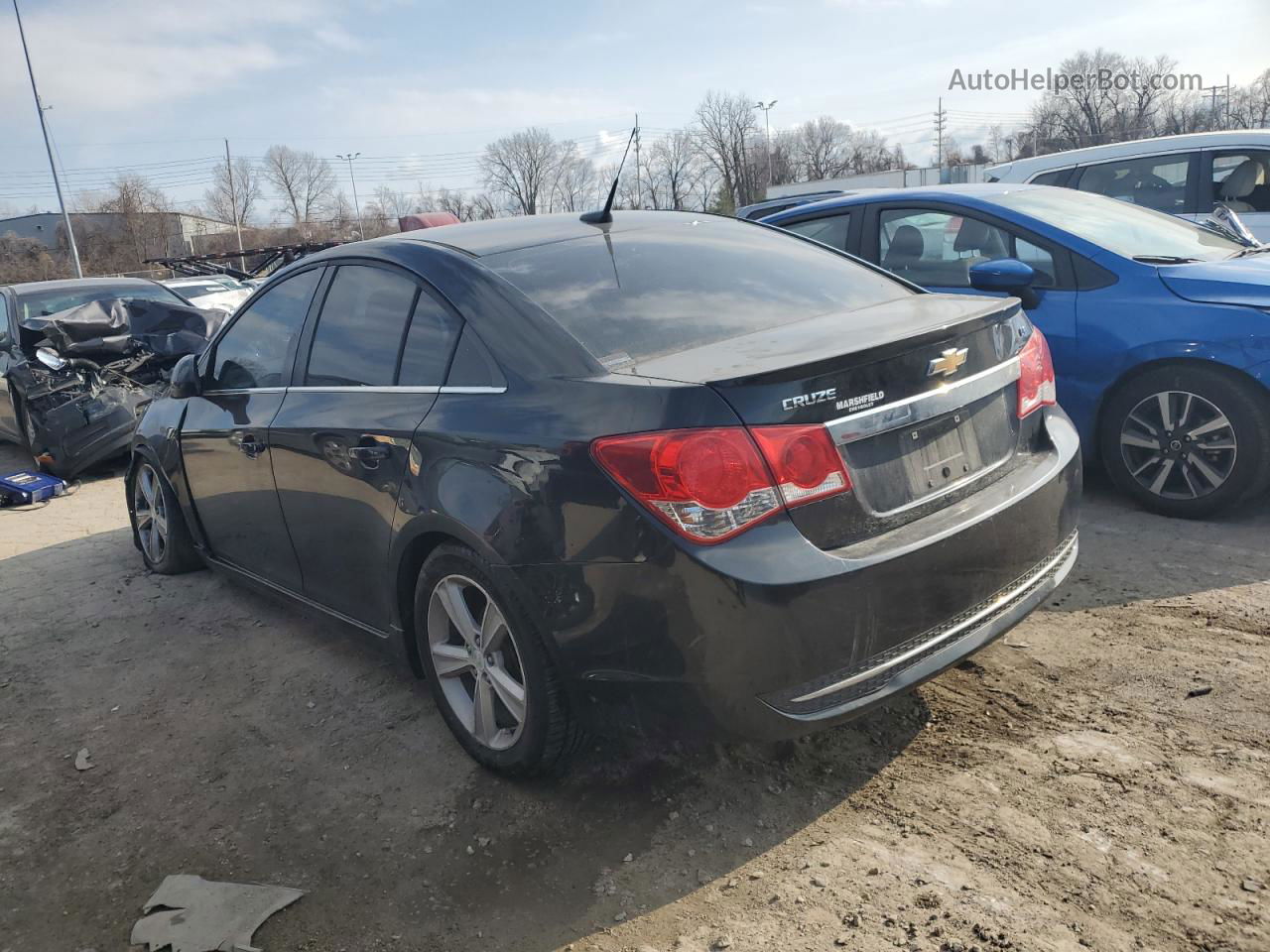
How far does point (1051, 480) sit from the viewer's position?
111 inches

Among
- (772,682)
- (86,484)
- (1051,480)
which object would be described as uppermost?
(1051,480)

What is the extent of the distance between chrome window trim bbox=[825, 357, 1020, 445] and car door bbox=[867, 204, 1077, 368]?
91.9 inches

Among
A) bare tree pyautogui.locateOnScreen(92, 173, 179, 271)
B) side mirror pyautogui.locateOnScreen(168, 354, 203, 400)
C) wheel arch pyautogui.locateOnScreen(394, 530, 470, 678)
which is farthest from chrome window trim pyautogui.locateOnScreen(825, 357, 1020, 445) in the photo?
bare tree pyautogui.locateOnScreen(92, 173, 179, 271)

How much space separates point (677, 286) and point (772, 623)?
1267mm

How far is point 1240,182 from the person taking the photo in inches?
302

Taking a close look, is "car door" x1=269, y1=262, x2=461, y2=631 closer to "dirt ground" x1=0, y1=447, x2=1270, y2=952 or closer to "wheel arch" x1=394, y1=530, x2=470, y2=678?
"wheel arch" x1=394, y1=530, x2=470, y2=678

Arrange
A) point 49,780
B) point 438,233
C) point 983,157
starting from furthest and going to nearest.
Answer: point 983,157 → point 438,233 → point 49,780

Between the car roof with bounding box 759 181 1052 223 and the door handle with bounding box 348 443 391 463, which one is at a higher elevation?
the car roof with bounding box 759 181 1052 223

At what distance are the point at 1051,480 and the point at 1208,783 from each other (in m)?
0.90

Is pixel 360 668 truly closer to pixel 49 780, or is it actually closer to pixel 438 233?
pixel 49 780

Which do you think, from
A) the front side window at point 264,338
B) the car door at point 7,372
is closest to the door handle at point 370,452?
the front side window at point 264,338

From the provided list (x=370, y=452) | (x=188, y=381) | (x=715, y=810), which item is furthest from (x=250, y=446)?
(x=715, y=810)

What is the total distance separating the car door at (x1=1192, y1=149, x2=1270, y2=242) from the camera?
24.9ft

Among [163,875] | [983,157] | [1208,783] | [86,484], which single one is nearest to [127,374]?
[86,484]
